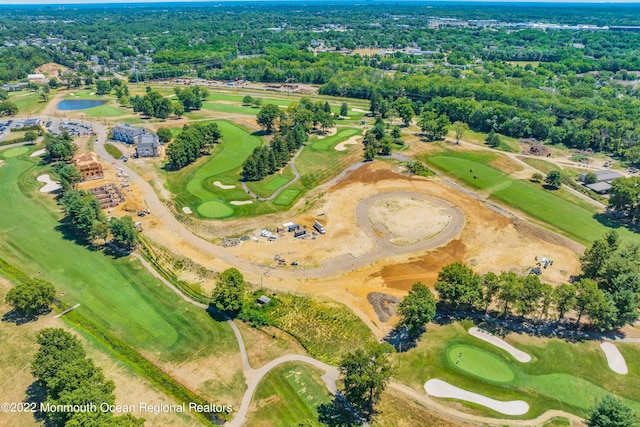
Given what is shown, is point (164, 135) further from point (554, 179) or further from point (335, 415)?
point (554, 179)

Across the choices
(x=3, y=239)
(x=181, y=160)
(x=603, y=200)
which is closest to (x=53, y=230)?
(x=3, y=239)

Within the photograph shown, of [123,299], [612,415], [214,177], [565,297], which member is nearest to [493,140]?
[565,297]

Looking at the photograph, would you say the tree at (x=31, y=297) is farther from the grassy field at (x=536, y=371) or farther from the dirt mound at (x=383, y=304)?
the grassy field at (x=536, y=371)

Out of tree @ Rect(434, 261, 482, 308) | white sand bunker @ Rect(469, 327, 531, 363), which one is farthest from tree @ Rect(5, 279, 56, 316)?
white sand bunker @ Rect(469, 327, 531, 363)

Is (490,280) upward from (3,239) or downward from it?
upward

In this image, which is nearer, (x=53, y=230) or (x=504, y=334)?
(x=504, y=334)

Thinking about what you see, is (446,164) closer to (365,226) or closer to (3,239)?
(365,226)

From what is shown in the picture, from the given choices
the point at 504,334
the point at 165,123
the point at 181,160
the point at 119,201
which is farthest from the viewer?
the point at 165,123

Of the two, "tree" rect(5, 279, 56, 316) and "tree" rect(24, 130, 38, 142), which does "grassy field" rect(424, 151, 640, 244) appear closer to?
"tree" rect(5, 279, 56, 316)
